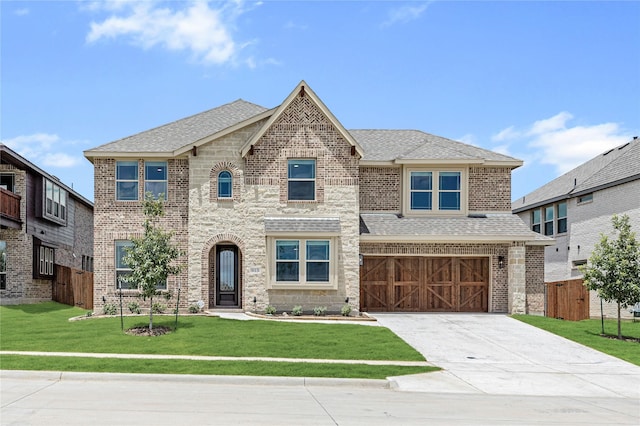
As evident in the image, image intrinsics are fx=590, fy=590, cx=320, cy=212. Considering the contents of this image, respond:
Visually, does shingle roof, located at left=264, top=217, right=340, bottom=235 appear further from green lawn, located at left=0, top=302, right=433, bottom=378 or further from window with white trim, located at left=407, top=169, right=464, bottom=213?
window with white trim, located at left=407, top=169, right=464, bottom=213

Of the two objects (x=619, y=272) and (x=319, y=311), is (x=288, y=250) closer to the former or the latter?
(x=319, y=311)

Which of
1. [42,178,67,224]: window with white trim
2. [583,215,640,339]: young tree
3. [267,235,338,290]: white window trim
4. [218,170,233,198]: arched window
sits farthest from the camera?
[42,178,67,224]: window with white trim

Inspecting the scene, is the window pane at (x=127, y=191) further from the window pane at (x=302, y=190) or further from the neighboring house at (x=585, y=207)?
the neighboring house at (x=585, y=207)

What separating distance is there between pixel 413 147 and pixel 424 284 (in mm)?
5984

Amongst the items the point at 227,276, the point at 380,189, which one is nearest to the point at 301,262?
the point at 227,276

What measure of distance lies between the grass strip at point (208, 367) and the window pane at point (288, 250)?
871cm

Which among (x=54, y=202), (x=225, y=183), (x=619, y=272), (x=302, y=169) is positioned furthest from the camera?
(x=54, y=202)

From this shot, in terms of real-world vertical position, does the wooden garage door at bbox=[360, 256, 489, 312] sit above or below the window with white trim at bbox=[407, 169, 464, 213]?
below

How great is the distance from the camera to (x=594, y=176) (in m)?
29.8

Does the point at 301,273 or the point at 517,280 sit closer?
the point at 301,273

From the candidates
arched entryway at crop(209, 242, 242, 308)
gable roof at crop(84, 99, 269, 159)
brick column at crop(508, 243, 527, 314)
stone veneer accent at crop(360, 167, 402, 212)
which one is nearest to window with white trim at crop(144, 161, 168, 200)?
gable roof at crop(84, 99, 269, 159)

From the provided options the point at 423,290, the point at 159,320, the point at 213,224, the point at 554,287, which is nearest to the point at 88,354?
the point at 159,320

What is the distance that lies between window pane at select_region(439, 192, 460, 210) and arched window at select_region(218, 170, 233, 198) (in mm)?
8678

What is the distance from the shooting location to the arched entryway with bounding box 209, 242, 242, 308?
23.3 m
